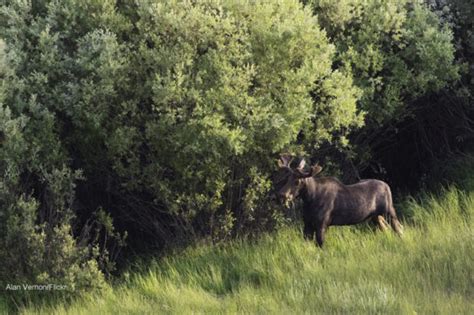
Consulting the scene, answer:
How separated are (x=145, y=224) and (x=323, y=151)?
10.1 feet

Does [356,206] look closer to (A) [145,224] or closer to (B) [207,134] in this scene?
(B) [207,134]

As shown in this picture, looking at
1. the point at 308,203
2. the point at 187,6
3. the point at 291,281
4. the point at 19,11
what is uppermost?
the point at 19,11

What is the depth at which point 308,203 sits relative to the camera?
9.66 m

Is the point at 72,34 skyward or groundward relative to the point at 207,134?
skyward

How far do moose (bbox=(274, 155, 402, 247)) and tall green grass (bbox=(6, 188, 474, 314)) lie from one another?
1.00 ft

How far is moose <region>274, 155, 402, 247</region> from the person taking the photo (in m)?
9.33

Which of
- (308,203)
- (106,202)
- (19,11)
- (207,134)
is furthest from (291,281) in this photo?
(19,11)

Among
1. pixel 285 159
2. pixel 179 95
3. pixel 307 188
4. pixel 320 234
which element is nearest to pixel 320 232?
pixel 320 234

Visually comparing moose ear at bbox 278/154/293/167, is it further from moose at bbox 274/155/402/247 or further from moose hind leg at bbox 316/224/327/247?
moose hind leg at bbox 316/224/327/247

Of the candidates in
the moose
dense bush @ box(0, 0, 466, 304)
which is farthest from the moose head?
dense bush @ box(0, 0, 466, 304)

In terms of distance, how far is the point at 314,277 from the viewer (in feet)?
29.1

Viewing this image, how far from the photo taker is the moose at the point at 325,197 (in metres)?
9.33

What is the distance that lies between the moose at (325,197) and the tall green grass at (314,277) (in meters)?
0.31

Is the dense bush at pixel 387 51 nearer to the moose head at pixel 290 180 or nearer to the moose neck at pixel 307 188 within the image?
the moose neck at pixel 307 188
